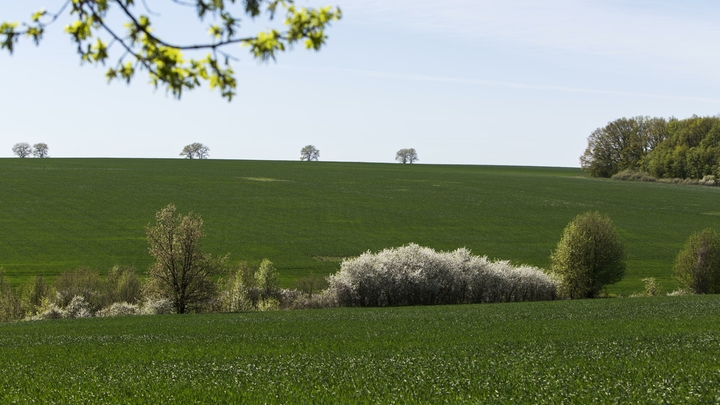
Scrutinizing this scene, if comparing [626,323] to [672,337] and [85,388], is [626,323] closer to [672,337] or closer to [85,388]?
[672,337]

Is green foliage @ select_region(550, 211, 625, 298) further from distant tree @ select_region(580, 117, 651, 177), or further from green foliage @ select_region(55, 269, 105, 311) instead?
distant tree @ select_region(580, 117, 651, 177)

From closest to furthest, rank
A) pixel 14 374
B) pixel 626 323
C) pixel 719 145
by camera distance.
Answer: pixel 14 374 → pixel 626 323 → pixel 719 145

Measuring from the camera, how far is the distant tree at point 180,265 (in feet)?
147

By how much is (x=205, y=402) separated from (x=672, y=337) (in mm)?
14936

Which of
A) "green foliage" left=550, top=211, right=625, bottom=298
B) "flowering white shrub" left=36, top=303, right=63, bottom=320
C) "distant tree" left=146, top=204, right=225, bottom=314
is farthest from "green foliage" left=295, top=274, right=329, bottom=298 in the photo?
"green foliage" left=550, top=211, right=625, bottom=298

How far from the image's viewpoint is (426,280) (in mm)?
51219

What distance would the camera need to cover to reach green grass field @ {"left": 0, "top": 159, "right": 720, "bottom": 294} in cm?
6531

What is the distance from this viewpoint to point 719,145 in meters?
126

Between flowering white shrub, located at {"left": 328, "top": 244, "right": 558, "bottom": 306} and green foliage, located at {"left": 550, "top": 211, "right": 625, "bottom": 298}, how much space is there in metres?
3.63

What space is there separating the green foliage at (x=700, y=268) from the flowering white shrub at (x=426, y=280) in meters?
13.8

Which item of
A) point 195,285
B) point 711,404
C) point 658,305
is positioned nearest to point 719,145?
point 658,305

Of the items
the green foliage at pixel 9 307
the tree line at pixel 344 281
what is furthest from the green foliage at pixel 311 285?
the green foliage at pixel 9 307

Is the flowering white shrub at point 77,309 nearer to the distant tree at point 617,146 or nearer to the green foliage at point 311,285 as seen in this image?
the green foliage at point 311,285

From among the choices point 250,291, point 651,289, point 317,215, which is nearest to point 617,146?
point 317,215
